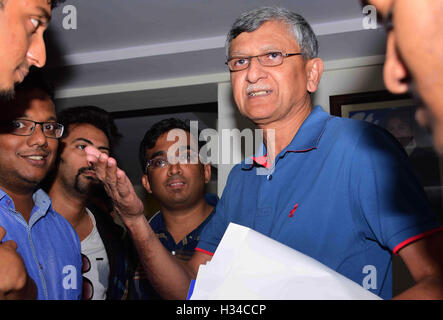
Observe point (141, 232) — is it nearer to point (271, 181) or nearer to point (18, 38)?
point (271, 181)

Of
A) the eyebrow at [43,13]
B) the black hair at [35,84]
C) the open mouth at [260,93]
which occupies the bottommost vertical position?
the open mouth at [260,93]

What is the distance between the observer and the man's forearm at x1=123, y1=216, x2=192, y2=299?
114cm

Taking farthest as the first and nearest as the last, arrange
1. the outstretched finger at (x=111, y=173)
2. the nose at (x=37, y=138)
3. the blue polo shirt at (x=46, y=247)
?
the nose at (x=37, y=138), the blue polo shirt at (x=46, y=247), the outstretched finger at (x=111, y=173)

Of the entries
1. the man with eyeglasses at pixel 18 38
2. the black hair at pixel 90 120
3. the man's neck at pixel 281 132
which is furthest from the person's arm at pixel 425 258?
the black hair at pixel 90 120

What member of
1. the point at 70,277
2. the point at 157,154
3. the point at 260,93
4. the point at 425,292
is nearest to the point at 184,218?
the point at 157,154

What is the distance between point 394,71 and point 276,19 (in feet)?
3.24

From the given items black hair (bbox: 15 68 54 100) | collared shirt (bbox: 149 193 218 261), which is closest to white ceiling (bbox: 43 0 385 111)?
black hair (bbox: 15 68 54 100)

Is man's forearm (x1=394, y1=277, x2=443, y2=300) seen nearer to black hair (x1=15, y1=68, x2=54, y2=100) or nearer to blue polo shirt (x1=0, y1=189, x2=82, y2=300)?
blue polo shirt (x1=0, y1=189, x2=82, y2=300)

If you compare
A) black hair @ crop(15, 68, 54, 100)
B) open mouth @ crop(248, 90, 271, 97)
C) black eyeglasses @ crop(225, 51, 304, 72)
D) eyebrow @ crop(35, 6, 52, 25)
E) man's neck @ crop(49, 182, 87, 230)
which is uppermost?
black hair @ crop(15, 68, 54, 100)

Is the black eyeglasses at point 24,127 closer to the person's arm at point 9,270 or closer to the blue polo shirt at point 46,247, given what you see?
the blue polo shirt at point 46,247

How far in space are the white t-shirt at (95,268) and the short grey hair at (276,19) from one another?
1.41 metres

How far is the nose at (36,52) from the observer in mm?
1150

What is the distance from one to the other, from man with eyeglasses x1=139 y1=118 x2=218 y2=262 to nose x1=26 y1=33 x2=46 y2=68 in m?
1.50

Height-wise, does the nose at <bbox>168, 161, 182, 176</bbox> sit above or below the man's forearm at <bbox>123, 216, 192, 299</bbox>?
above
